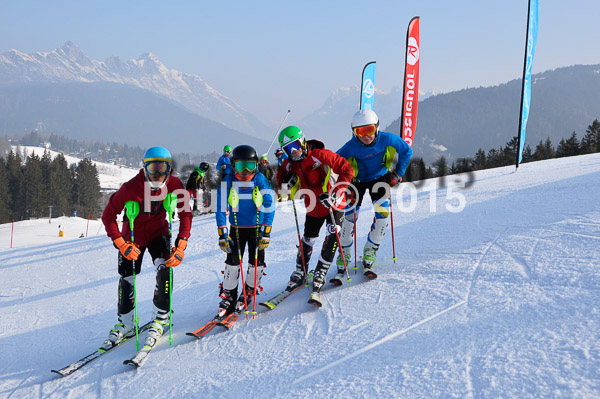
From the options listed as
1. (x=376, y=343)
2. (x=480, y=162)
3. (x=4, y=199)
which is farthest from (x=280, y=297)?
(x=4, y=199)

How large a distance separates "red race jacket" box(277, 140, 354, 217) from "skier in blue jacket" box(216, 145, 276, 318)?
0.44 m

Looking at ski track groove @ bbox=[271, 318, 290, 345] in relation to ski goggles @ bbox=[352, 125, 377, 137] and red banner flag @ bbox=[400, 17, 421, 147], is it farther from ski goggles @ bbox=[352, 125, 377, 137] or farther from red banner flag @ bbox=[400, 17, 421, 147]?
red banner flag @ bbox=[400, 17, 421, 147]

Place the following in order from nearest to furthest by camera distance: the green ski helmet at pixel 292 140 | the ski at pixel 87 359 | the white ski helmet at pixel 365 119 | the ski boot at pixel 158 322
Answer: the ski at pixel 87 359, the ski boot at pixel 158 322, the green ski helmet at pixel 292 140, the white ski helmet at pixel 365 119

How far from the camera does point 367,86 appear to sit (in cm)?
1634

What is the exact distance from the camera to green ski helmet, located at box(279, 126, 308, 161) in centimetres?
488

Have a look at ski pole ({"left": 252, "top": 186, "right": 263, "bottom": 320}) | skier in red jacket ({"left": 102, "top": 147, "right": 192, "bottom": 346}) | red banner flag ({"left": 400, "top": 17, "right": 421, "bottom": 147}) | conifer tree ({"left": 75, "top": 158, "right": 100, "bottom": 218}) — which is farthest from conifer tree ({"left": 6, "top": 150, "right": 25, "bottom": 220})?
ski pole ({"left": 252, "top": 186, "right": 263, "bottom": 320})

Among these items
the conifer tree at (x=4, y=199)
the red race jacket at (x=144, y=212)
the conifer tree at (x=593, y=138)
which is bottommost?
the conifer tree at (x=4, y=199)

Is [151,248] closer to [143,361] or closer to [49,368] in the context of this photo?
[143,361]

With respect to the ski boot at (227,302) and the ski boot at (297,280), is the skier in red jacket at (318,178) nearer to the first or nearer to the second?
the ski boot at (297,280)

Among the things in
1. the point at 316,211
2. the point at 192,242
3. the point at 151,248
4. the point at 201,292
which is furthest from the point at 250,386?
the point at 192,242

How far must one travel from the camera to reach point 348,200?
5.39m

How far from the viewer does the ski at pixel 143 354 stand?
4035 millimetres

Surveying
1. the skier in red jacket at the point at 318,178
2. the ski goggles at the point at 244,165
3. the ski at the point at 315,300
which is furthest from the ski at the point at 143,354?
the ski goggles at the point at 244,165

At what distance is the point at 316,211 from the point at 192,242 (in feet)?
21.0
